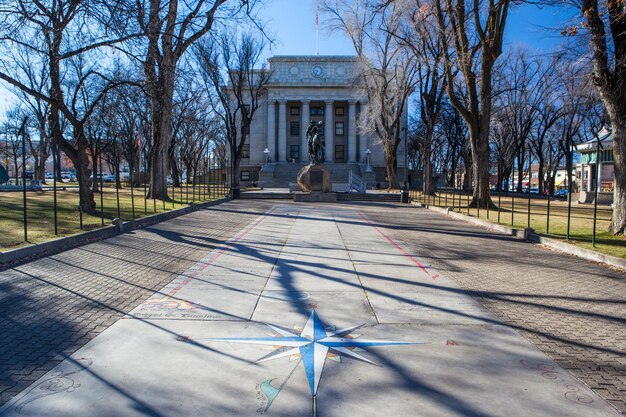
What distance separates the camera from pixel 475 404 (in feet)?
12.3

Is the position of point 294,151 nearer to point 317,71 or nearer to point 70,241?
point 317,71

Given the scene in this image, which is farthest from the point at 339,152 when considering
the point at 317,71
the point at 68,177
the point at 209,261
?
the point at 209,261

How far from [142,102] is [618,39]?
26752mm

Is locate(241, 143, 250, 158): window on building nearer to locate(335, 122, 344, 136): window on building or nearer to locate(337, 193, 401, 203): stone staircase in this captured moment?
locate(335, 122, 344, 136): window on building

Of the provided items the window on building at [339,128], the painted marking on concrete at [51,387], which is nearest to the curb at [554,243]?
the painted marking on concrete at [51,387]

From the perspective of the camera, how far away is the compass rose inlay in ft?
15.0

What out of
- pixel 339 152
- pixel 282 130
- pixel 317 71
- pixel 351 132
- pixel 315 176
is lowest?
pixel 315 176

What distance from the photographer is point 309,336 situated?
5273mm

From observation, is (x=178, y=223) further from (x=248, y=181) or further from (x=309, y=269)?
(x=248, y=181)

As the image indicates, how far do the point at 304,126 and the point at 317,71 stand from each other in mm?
8003

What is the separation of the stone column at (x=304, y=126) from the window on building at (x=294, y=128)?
174 cm

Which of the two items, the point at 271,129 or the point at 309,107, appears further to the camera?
the point at 309,107

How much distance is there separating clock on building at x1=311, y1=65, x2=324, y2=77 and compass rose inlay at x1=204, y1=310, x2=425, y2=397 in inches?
2679

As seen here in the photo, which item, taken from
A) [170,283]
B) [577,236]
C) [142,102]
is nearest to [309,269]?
[170,283]
